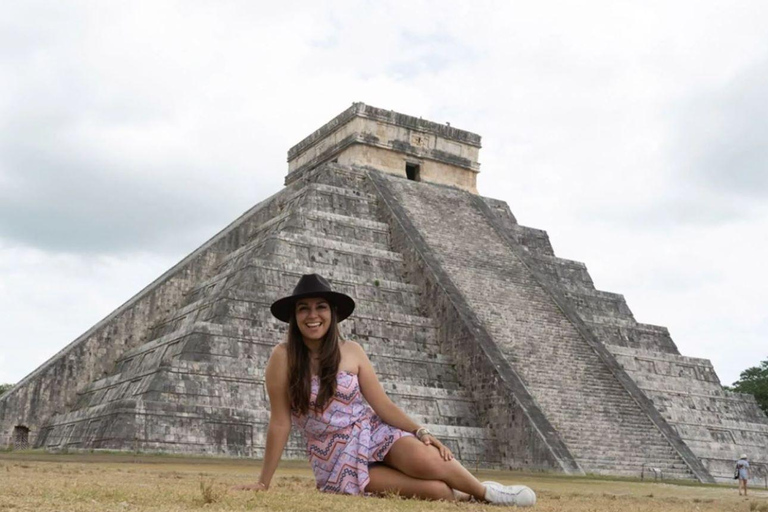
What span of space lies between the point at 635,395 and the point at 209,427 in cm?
858

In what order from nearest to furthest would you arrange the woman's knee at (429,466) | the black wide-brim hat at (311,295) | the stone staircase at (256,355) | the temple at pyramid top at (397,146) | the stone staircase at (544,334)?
1. the woman's knee at (429,466)
2. the black wide-brim hat at (311,295)
3. the stone staircase at (256,355)
4. the stone staircase at (544,334)
5. the temple at pyramid top at (397,146)

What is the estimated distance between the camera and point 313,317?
18.1 feet

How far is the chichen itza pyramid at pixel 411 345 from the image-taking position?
16.3 metres

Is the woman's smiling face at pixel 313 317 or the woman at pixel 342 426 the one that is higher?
the woman's smiling face at pixel 313 317

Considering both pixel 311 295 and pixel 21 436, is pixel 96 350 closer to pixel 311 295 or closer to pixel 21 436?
pixel 21 436

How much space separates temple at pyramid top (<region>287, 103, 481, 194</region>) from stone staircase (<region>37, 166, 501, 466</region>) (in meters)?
2.63

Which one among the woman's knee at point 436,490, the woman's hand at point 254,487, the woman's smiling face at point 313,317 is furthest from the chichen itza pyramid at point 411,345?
the woman's knee at point 436,490

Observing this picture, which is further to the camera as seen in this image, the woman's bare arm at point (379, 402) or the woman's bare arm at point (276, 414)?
the woman's bare arm at point (379, 402)

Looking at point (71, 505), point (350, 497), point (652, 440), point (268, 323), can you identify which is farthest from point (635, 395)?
A: point (71, 505)

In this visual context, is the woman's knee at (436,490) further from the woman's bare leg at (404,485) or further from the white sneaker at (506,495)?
the white sneaker at (506,495)

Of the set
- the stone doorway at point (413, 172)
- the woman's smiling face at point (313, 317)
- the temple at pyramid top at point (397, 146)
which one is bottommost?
the woman's smiling face at point (313, 317)

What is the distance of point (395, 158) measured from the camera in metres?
25.1

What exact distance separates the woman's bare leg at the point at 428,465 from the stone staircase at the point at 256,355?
10356 millimetres

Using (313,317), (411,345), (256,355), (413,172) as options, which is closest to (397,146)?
(413,172)
